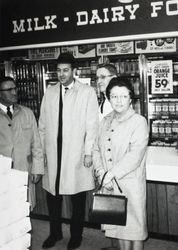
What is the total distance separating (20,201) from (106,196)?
1101mm

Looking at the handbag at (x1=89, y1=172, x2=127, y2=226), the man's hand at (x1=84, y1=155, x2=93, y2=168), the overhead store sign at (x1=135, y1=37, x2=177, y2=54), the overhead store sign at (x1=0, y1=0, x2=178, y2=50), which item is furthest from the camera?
the overhead store sign at (x1=135, y1=37, x2=177, y2=54)

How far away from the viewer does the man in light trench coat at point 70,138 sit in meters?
3.02

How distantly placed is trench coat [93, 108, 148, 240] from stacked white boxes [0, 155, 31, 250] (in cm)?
115

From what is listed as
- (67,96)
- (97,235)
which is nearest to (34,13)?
(67,96)

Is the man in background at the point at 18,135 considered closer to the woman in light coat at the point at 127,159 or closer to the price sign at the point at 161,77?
the woman in light coat at the point at 127,159

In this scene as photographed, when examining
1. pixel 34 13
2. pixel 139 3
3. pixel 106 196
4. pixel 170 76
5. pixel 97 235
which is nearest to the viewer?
pixel 139 3

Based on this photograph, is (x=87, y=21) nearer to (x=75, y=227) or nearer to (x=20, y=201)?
(x=20, y=201)

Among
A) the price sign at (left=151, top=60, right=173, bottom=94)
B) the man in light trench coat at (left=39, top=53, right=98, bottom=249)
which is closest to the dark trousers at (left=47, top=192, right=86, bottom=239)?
the man in light trench coat at (left=39, top=53, right=98, bottom=249)

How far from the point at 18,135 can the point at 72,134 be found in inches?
18.5

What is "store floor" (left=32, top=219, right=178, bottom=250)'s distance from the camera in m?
3.25

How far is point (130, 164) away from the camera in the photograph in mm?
2344

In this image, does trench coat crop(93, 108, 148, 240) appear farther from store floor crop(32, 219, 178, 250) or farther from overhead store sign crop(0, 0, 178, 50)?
overhead store sign crop(0, 0, 178, 50)

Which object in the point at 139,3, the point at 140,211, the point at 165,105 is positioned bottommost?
the point at 140,211

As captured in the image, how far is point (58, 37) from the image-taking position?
126cm
